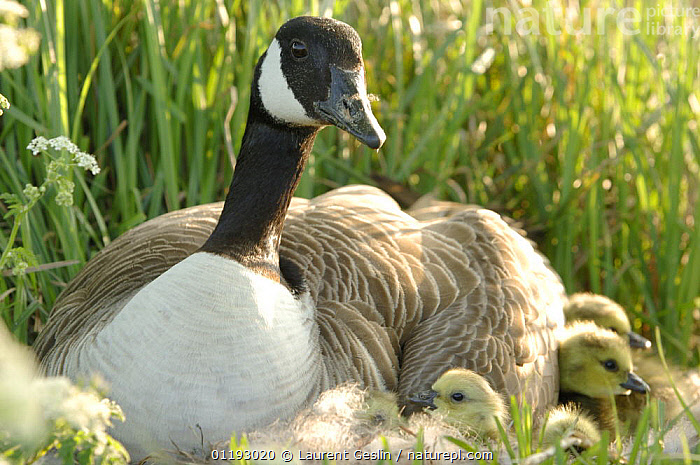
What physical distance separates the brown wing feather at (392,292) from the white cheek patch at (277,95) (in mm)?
610

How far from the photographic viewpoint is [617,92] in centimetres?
418

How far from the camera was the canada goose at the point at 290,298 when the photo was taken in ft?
7.37

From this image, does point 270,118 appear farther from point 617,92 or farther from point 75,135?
point 617,92

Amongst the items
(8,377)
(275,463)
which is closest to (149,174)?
(275,463)

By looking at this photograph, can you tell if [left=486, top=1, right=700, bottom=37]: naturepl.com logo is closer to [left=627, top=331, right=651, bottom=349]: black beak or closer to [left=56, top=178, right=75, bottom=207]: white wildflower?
[left=627, top=331, right=651, bottom=349]: black beak

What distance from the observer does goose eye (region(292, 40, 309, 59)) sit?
7.89 ft

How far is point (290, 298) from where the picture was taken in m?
2.48

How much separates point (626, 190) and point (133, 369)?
118 inches

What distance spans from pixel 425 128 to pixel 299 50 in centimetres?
205

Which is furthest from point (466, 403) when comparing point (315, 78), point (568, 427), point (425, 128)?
point (425, 128)

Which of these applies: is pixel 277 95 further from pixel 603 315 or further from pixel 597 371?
pixel 603 315

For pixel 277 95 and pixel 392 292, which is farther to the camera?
pixel 392 292

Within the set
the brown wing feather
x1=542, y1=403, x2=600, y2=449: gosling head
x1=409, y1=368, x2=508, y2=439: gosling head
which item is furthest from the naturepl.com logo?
x1=409, y1=368, x2=508, y2=439: gosling head

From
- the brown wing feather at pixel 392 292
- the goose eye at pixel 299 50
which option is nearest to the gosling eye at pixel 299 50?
the goose eye at pixel 299 50
